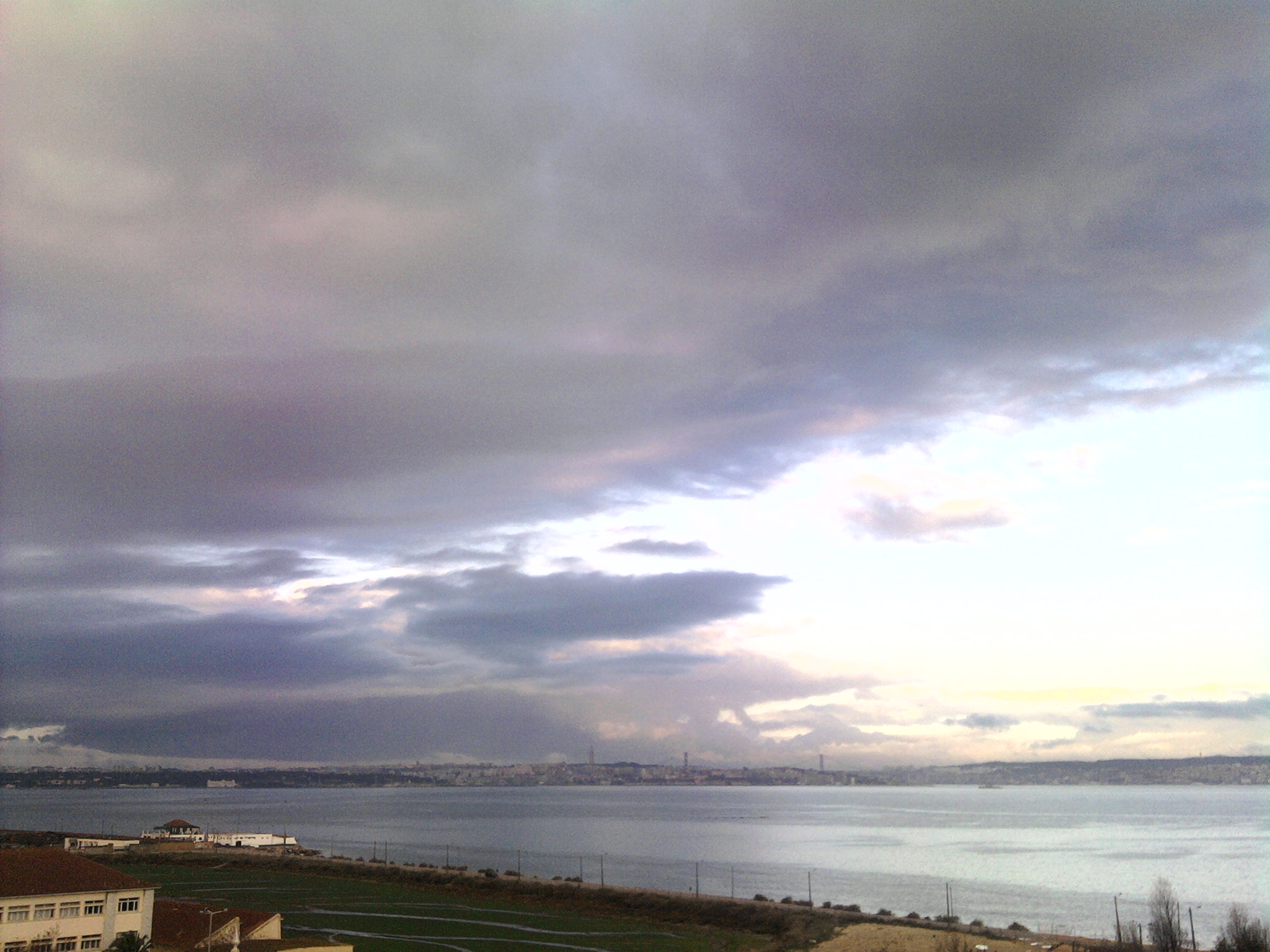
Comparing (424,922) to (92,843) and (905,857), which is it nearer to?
(92,843)

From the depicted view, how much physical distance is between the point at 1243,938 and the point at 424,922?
4856 cm

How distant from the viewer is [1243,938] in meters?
45.3

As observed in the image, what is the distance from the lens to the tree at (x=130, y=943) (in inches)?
1448

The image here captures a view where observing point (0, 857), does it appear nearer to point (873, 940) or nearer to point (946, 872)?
point (873, 940)

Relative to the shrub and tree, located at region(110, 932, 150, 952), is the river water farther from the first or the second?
tree, located at region(110, 932, 150, 952)

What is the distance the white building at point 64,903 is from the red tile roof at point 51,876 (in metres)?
0.03

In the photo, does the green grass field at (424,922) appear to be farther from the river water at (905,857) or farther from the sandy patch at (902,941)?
the river water at (905,857)

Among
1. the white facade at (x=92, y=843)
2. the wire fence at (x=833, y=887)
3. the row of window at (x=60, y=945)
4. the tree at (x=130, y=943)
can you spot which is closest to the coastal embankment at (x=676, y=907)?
the white facade at (x=92, y=843)

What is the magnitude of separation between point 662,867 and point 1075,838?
81.5 meters

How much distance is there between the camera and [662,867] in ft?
355

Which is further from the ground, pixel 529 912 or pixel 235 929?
pixel 235 929

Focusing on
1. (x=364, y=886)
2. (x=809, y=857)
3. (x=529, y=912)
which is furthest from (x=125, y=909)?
(x=809, y=857)

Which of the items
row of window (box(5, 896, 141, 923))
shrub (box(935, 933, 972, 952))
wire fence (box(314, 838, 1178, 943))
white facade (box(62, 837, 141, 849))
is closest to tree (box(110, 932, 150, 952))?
row of window (box(5, 896, 141, 923))

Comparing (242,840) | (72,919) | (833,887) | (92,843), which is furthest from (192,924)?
(242,840)
